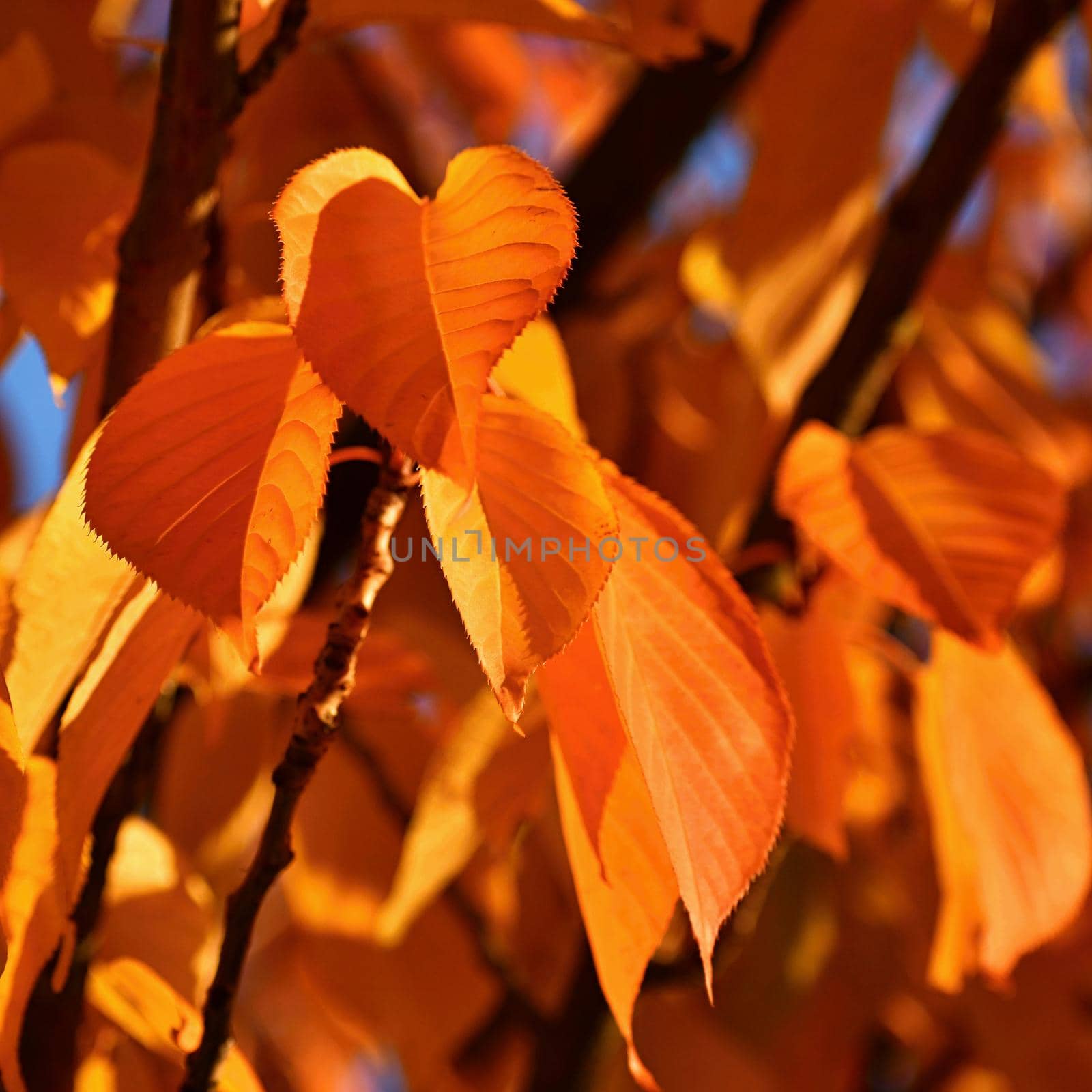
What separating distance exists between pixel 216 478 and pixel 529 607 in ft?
0.21

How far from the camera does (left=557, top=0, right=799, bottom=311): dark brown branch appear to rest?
78cm

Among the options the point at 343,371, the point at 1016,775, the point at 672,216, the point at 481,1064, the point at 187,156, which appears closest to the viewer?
the point at 343,371

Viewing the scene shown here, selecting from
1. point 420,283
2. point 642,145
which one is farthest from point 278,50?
point 642,145

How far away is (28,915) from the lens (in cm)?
30

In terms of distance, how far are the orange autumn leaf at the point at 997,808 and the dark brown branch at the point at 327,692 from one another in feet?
0.72

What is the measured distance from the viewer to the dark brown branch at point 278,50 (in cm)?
33

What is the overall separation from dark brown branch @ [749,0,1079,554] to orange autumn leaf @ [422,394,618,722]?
315 millimetres

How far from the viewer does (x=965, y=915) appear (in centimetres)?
49

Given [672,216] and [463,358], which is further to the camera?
[672,216]

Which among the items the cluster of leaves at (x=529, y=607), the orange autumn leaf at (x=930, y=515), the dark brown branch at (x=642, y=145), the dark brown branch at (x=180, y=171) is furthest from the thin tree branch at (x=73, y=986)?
the dark brown branch at (x=642, y=145)

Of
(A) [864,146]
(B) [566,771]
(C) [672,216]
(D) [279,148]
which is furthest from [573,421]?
(C) [672,216]

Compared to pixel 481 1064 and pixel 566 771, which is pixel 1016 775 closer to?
pixel 566 771

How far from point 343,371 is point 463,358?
2 cm

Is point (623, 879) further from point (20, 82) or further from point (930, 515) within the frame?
point (20, 82)
